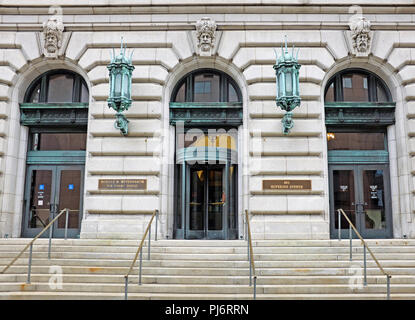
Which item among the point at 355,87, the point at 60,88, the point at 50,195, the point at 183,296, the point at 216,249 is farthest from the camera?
the point at 60,88

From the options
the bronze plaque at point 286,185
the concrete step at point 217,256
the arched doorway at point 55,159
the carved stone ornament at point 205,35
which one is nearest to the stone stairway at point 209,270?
the concrete step at point 217,256

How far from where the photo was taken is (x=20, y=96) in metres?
15.1

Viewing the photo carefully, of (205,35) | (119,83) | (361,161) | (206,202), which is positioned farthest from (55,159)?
(361,161)

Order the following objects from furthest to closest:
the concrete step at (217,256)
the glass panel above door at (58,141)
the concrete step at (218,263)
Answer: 1. the glass panel above door at (58,141)
2. the concrete step at (217,256)
3. the concrete step at (218,263)

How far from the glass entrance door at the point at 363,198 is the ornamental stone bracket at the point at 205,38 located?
604cm

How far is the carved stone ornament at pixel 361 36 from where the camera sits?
1434 cm

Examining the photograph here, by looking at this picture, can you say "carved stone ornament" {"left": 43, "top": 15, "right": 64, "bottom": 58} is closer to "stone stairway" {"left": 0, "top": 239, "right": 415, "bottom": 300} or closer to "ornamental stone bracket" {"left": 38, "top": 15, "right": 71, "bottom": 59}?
"ornamental stone bracket" {"left": 38, "top": 15, "right": 71, "bottom": 59}

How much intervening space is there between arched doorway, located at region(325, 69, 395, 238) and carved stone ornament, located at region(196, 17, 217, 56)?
4687 mm

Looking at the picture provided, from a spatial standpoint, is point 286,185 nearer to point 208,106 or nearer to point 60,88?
point 208,106

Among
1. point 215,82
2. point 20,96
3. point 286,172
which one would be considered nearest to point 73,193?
point 20,96

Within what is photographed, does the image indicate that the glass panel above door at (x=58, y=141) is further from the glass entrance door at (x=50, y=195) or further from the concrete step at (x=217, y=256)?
the concrete step at (x=217, y=256)

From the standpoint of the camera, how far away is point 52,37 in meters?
14.7

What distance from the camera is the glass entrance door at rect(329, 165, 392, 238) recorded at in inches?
568

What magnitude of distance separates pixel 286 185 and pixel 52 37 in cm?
976
